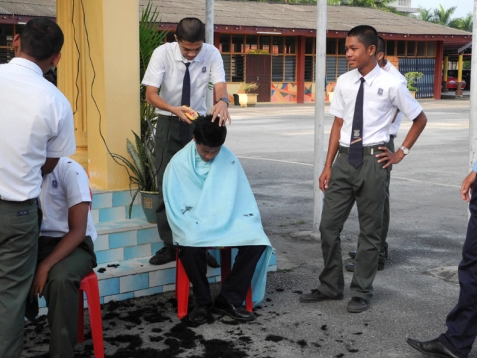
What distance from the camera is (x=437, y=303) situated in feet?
15.7

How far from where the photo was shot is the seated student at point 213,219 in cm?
439

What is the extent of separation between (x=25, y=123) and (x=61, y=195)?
700mm

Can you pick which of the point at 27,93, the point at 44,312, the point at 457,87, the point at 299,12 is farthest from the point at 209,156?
the point at 457,87

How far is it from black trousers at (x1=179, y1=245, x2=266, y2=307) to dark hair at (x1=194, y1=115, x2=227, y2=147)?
67 centimetres

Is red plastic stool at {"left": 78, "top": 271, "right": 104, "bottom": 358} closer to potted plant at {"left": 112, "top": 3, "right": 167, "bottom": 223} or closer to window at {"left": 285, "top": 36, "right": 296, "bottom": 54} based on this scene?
potted plant at {"left": 112, "top": 3, "right": 167, "bottom": 223}

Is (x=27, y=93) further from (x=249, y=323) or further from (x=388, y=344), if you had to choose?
(x=388, y=344)

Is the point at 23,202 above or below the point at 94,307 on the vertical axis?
above

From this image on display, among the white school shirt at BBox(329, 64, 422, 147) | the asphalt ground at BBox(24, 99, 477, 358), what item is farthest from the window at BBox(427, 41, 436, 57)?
the white school shirt at BBox(329, 64, 422, 147)

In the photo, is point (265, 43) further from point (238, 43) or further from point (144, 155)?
point (144, 155)

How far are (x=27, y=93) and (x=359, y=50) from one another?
92.5 inches

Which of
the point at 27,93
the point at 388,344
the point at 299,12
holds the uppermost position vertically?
the point at 299,12

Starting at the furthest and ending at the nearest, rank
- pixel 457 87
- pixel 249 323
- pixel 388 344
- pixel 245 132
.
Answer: pixel 457 87 < pixel 245 132 < pixel 249 323 < pixel 388 344

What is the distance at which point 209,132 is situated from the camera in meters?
4.45

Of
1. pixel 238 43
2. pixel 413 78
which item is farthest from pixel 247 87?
pixel 413 78
